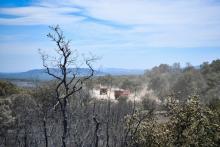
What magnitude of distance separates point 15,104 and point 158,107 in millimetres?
44801

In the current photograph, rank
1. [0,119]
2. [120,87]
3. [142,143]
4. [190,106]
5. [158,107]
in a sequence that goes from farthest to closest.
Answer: [120,87] < [158,107] < [0,119] < [142,143] < [190,106]

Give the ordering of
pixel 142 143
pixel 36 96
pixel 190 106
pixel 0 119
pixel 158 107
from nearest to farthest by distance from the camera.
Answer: pixel 190 106 < pixel 142 143 < pixel 0 119 < pixel 36 96 < pixel 158 107

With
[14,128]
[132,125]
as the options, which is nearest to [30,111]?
[14,128]

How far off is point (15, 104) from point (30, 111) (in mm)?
9372

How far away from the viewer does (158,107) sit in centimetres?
11231

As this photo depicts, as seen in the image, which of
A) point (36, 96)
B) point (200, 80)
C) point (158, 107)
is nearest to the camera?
point (36, 96)

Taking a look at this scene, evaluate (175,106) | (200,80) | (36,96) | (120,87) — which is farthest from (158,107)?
(175,106)

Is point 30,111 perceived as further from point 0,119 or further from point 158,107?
point 158,107

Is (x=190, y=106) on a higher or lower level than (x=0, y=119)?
higher

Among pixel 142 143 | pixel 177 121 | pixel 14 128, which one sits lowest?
pixel 14 128


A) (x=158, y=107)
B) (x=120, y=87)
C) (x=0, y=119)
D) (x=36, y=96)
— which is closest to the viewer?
(x=0, y=119)

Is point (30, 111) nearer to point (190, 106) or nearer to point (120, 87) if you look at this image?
point (190, 106)

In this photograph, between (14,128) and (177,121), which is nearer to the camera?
(177,121)

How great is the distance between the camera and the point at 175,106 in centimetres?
3045
